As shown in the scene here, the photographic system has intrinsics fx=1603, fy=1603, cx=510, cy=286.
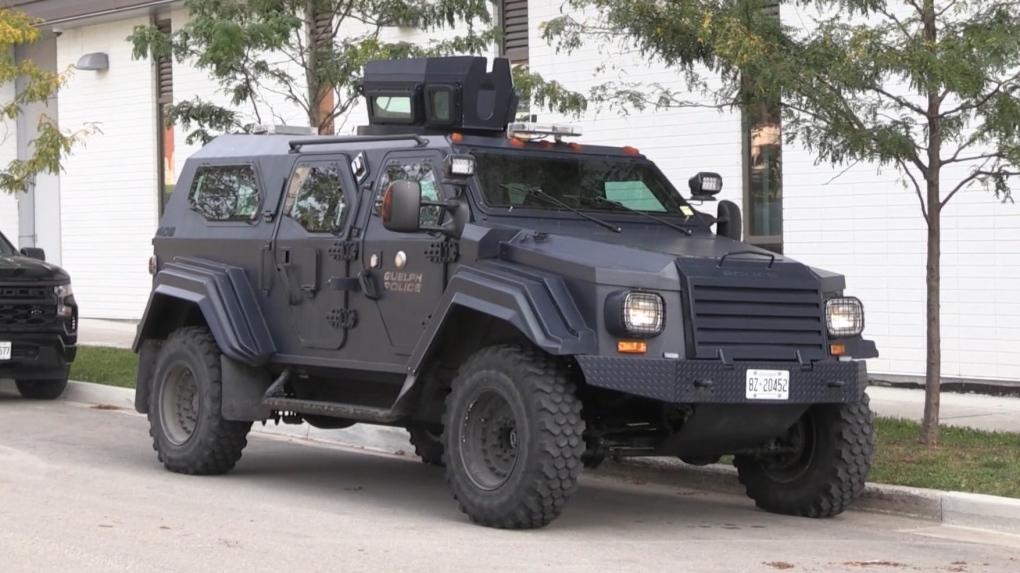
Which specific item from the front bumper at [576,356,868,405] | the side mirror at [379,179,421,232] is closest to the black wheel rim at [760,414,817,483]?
the front bumper at [576,356,868,405]

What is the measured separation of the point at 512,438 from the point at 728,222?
264 centimetres

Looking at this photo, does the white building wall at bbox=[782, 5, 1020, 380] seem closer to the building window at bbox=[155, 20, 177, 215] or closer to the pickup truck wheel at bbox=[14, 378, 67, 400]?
the pickup truck wheel at bbox=[14, 378, 67, 400]

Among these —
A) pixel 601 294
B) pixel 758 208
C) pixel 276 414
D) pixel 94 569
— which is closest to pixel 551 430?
pixel 601 294

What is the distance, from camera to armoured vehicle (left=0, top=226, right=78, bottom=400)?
14.6 m

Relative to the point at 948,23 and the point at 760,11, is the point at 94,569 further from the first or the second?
the point at 948,23

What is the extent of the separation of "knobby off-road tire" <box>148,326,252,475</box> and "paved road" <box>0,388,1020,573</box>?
0.14 metres

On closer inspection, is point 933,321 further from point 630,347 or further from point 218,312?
point 218,312

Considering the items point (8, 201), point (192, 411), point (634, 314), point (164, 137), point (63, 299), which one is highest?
point (164, 137)

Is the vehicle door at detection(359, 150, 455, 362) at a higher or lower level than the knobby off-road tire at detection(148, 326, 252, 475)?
higher

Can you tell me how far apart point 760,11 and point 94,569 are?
595 cm

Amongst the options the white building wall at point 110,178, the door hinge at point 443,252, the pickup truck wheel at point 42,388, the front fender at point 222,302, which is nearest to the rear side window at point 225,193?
the front fender at point 222,302

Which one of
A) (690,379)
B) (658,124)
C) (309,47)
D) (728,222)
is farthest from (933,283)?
(309,47)

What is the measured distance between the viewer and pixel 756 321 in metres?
8.53

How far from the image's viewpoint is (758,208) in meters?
16.5
